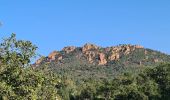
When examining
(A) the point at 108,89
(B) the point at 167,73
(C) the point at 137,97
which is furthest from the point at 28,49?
(A) the point at 108,89

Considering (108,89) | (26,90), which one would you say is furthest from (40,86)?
(108,89)

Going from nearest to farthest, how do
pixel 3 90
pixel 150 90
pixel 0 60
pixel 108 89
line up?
1. pixel 3 90
2. pixel 0 60
3. pixel 150 90
4. pixel 108 89

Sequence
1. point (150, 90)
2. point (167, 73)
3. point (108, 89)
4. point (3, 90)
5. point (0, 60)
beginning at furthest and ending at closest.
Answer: point (108, 89) → point (167, 73) → point (150, 90) → point (0, 60) → point (3, 90)

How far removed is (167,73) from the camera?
415ft

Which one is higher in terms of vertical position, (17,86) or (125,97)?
(125,97)

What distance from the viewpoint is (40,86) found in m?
29.5

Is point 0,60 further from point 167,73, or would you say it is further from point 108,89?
point 108,89

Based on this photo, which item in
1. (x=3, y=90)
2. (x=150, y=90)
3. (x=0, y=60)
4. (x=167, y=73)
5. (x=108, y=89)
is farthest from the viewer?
(x=108, y=89)

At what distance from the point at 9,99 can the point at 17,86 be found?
3.42ft

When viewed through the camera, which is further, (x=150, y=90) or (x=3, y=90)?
(x=150, y=90)

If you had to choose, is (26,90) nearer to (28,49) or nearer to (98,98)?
(28,49)

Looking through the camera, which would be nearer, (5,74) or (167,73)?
(5,74)

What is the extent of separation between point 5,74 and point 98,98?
110 metres

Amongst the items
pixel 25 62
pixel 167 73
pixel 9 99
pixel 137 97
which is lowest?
pixel 9 99
